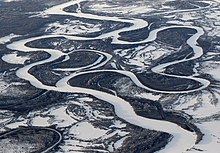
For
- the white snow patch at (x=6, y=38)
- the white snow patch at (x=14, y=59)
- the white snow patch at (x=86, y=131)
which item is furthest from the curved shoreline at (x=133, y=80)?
the white snow patch at (x=86, y=131)

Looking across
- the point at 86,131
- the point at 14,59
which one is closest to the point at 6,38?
the point at 14,59

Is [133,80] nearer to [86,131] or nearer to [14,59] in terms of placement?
[86,131]

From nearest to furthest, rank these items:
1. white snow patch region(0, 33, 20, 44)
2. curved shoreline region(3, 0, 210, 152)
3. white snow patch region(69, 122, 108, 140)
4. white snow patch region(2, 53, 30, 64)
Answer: curved shoreline region(3, 0, 210, 152), white snow patch region(69, 122, 108, 140), white snow patch region(2, 53, 30, 64), white snow patch region(0, 33, 20, 44)

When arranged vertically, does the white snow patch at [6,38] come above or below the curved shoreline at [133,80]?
above

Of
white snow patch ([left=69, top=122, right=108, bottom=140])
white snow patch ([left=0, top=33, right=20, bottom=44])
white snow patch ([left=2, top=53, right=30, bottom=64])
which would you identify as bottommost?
white snow patch ([left=69, top=122, right=108, bottom=140])

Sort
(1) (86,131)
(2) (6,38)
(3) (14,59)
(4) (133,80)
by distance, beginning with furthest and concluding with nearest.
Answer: (2) (6,38) → (3) (14,59) → (4) (133,80) → (1) (86,131)

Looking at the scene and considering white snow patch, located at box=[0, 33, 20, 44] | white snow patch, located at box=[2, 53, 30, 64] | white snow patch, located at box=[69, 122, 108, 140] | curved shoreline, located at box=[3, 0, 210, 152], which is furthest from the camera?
white snow patch, located at box=[0, 33, 20, 44]

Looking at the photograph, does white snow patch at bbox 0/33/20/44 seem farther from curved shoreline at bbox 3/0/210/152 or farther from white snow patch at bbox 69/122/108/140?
white snow patch at bbox 69/122/108/140

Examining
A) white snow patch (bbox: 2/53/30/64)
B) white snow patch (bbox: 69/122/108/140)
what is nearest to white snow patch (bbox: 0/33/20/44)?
white snow patch (bbox: 2/53/30/64)

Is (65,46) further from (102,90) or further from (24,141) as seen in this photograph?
(24,141)

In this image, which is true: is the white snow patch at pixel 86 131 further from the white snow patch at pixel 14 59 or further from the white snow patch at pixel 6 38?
the white snow patch at pixel 6 38

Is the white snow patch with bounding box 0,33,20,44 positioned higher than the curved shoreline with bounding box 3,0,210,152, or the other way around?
the white snow patch with bounding box 0,33,20,44
